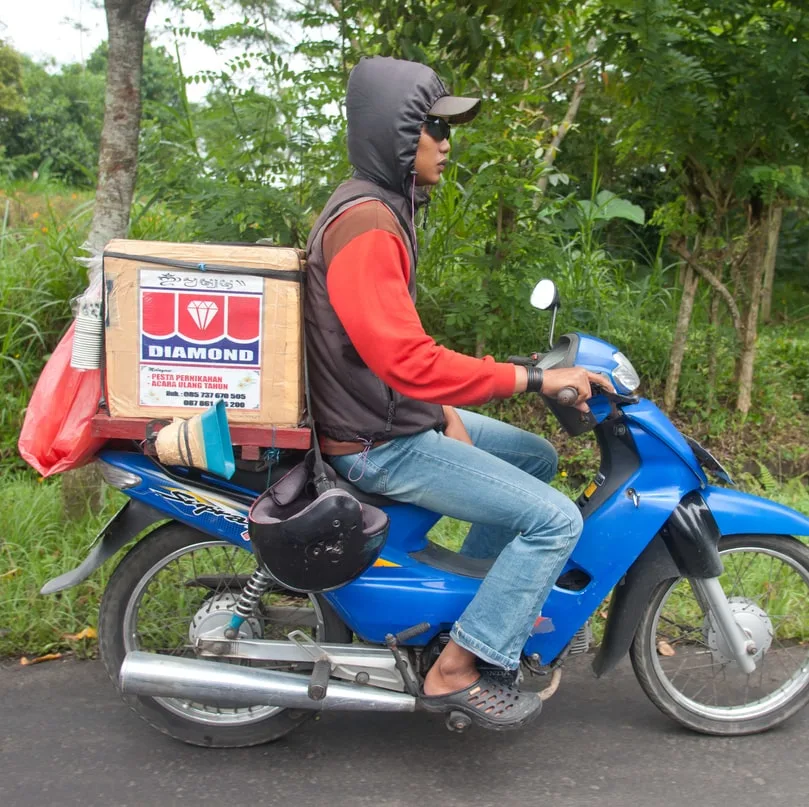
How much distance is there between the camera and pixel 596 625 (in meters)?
3.43

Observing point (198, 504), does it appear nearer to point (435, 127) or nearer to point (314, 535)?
point (314, 535)

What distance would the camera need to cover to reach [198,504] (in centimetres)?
257

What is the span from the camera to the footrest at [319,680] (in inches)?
99.7

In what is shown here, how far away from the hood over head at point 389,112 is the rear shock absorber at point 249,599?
1189 millimetres

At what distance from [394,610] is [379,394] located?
644 mm

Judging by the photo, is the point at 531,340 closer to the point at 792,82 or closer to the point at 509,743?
the point at 792,82

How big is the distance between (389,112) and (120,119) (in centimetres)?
203

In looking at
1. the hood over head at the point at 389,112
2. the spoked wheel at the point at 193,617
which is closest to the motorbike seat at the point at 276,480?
the spoked wheel at the point at 193,617

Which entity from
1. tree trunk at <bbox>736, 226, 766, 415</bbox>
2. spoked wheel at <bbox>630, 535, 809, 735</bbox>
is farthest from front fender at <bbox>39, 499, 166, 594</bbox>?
tree trunk at <bbox>736, 226, 766, 415</bbox>

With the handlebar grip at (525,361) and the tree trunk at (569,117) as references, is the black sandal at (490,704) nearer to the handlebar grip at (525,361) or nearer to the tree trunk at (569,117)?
the handlebar grip at (525,361)

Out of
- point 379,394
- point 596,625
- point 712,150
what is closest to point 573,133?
point 712,150

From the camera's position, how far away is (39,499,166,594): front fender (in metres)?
2.66

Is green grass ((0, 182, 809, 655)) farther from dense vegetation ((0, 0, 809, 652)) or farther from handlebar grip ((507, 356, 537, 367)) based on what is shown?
handlebar grip ((507, 356, 537, 367))

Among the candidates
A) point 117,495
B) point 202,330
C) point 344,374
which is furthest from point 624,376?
point 117,495
